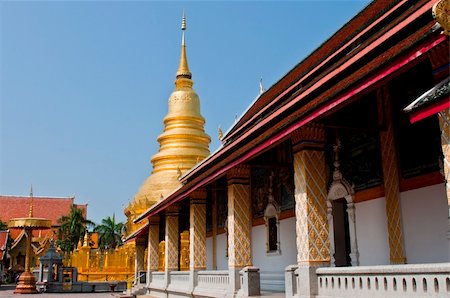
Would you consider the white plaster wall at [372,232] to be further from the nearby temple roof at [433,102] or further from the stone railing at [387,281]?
the nearby temple roof at [433,102]

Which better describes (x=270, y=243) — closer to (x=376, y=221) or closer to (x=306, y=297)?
(x=376, y=221)

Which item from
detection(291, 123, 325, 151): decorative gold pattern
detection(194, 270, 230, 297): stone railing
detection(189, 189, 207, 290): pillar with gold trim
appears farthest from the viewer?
detection(189, 189, 207, 290): pillar with gold trim

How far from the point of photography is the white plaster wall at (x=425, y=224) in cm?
743

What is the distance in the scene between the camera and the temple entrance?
998 cm

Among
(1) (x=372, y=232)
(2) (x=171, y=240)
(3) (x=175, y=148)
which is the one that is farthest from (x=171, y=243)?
(3) (x=175, y=148)

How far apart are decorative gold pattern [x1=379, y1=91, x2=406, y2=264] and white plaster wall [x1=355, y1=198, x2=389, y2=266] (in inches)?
8.6

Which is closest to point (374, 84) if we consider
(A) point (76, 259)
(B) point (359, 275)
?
(B) point (359, 275)

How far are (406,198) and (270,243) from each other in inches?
202

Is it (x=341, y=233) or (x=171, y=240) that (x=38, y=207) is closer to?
(x=171, y=240)

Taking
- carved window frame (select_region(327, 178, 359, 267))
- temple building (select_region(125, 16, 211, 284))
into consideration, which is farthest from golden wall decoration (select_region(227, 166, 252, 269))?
temple building (select_region(125, 16, 211, 284))

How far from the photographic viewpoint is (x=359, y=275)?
634 cm

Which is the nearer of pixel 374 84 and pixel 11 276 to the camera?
pixel 374 84

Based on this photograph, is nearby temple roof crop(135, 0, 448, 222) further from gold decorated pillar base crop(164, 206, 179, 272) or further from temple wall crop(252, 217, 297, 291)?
gold decorated pillar base crop(164, 206, 179, 272)

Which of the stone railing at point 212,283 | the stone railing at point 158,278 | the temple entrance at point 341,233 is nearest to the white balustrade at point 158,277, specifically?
the stone railing at point 158,278
